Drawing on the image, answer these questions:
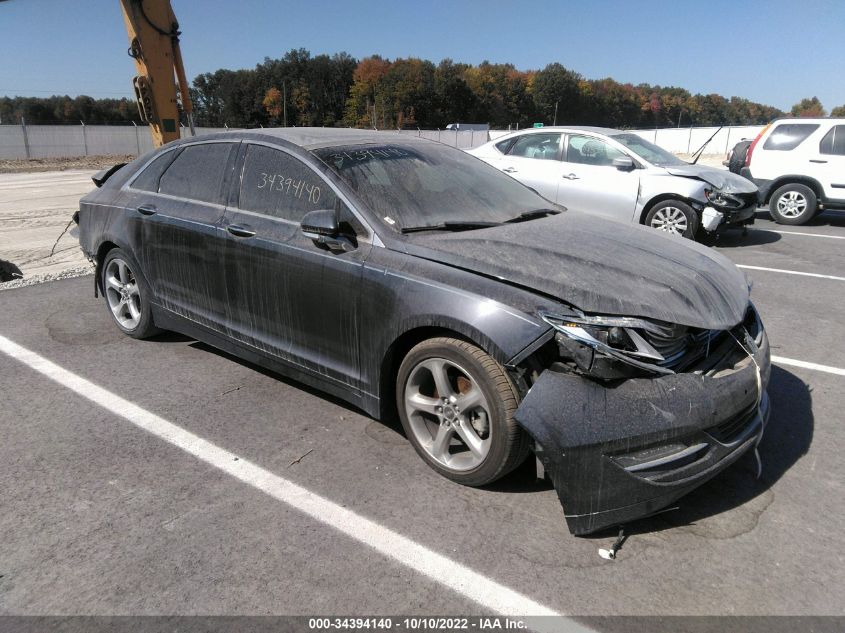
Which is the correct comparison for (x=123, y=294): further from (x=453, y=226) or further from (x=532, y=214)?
(x=532, y=214)

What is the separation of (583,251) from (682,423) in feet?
3.29

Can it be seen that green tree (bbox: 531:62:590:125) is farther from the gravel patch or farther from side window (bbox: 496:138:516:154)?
the gravel patch

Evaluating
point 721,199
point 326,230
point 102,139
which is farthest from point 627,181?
point 102,139

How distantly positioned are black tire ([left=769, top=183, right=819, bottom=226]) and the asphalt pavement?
8.45 meters

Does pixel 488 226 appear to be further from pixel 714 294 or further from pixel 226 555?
pixel 226 555

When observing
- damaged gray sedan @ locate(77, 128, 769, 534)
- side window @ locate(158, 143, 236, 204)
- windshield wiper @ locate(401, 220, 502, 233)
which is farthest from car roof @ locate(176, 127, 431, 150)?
windshield wiper @ locate(401, 220, 502, 233)

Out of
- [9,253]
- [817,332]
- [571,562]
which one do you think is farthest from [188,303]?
[9,253]

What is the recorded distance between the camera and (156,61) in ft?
29.8

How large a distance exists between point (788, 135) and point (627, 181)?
184 inches

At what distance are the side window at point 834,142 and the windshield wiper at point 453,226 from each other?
10107 millimetres

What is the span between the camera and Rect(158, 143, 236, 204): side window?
4164mm

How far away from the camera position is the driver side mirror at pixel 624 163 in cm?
869

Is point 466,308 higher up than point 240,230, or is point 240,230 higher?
point 240,230

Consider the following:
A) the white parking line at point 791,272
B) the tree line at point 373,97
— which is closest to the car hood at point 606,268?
the white parking line at point 791,272
